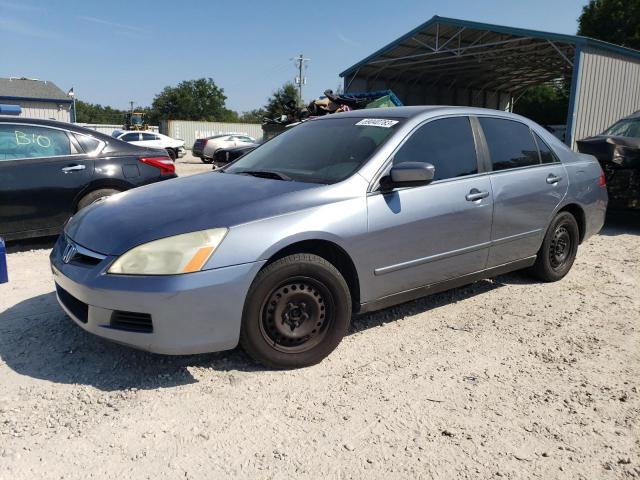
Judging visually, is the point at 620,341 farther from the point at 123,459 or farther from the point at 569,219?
the point at 123,459

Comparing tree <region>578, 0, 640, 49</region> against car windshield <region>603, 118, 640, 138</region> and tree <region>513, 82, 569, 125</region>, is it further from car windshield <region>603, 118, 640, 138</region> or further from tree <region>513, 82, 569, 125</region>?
car windshield <region>603, 118, 640, 138</region>

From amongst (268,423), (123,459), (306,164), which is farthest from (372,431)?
(306,164)

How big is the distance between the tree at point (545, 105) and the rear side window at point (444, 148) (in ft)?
113

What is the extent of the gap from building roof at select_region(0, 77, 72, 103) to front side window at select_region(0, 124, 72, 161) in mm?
41653

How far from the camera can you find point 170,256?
2.69 metres

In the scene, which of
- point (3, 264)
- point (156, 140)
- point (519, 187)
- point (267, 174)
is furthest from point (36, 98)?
point (519, 187)

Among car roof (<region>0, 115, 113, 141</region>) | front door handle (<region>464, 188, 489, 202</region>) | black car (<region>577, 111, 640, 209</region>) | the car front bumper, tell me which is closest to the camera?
the car front bumper

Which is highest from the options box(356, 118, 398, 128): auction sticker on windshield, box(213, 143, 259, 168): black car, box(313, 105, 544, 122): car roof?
box(313, 105, 544, 122): car roof

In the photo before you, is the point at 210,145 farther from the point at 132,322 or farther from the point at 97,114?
the point at 97,114

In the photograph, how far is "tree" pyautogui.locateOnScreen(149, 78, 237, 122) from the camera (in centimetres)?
8575

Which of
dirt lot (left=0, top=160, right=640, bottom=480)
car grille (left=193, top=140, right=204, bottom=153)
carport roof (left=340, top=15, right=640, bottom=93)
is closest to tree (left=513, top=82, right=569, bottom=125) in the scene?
carport roof (left=340, top=15, right=640, bottom=93)

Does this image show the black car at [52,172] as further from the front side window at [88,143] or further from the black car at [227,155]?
the black car at [227,155]

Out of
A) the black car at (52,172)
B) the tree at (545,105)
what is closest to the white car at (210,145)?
the black car at (52,172)

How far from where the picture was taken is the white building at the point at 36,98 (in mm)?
41438
